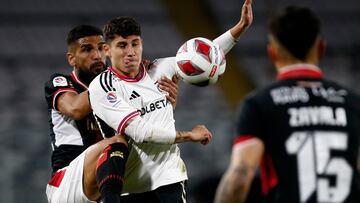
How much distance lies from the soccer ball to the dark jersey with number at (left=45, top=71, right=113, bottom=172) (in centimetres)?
88

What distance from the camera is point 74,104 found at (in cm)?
604

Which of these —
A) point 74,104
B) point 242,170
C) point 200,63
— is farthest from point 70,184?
point 242,170

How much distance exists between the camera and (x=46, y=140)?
1113cm

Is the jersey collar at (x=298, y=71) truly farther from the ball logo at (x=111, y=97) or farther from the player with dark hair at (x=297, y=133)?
the ball logo at (x=111, y=97)

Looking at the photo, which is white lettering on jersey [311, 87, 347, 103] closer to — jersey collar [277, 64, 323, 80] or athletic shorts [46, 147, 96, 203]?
jersey collar [277, 64, 323, 80]

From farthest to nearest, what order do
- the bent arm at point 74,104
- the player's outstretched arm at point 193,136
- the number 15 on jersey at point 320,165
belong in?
1. the bent arm at point 74,104
2. the player's outstretched arm at point 193,136
3. the number 15 on jersey at point 320,165

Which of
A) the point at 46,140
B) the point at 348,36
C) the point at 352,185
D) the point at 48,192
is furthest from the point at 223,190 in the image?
the point at 348,36

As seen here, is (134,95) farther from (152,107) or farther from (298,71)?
(298,71)

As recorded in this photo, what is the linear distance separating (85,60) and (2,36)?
8.05 m

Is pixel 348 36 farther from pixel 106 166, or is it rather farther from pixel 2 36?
pixel 106 166

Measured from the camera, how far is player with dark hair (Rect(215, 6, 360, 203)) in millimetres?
3758

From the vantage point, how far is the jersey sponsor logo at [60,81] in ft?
20.7

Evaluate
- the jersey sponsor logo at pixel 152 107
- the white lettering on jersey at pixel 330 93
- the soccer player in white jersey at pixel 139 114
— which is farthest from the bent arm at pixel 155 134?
the white lettering on jersey at pixel 330 93

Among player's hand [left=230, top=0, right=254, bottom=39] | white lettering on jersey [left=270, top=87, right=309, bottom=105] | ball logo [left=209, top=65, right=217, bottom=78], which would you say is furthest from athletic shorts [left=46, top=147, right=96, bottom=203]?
white lettering on jersey [left=270, top=87, right=309, bottom=105]
